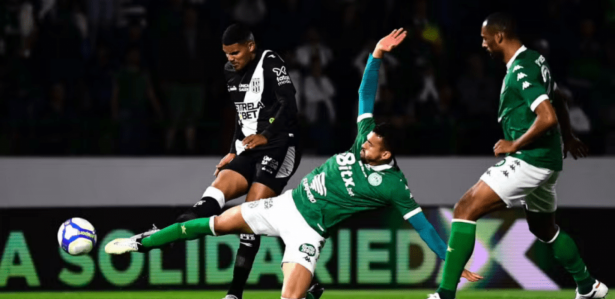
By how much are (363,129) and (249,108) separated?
133 centimetres

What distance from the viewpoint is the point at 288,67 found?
12398 millimetres

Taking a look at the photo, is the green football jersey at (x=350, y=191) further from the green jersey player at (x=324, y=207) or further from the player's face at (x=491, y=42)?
the player's face at (x=491, y=42)

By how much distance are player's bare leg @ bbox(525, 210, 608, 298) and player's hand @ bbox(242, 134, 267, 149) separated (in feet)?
6.71

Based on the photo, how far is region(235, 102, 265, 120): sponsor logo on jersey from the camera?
337 inches

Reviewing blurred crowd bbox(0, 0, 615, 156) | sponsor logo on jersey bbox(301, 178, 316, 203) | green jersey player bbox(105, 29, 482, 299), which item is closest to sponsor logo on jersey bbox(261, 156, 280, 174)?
green jersey player bbox(105, 29, 482, 299)

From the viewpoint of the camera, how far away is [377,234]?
10.5 metres

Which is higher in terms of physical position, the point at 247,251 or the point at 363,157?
the point at 363,157

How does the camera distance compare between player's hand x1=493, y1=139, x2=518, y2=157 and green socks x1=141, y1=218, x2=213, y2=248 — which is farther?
green socks x1=141, y1=218, x2=213, y2=248

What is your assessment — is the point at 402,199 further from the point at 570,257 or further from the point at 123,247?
the point at 123,247

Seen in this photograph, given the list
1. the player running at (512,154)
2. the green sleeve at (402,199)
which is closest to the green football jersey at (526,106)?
the player running at (512,154)

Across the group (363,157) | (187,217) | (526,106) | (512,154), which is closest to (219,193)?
(187,217)

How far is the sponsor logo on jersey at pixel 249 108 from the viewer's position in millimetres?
8562

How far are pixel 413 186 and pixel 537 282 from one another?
1514 millimetres

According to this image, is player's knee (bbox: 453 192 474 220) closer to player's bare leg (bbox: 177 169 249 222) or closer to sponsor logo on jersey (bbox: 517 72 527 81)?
sponsor logo on jersey (bbox: 517 72 527 81)
